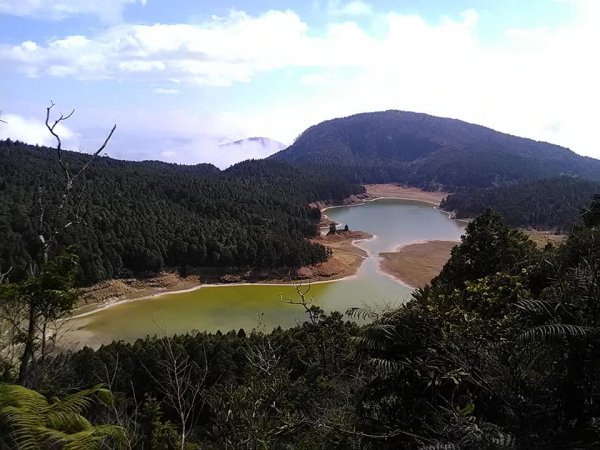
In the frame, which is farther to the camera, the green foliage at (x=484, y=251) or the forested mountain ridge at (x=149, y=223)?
the forested mountain ridge at (x=149, y=223)

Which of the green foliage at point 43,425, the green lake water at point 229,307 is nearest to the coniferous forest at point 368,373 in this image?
the green foliage at point 43,425

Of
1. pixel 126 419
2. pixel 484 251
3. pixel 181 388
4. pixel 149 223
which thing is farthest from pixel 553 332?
pixel 149 223

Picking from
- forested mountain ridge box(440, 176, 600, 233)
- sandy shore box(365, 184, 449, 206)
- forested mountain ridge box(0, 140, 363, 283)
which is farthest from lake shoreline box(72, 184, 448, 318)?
sandy shore box(365, 184, 449, 206)

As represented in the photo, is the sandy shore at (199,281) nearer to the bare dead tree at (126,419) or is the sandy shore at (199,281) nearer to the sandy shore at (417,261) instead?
the sandy shore at (417,261)

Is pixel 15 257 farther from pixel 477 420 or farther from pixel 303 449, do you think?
pixel 477 420

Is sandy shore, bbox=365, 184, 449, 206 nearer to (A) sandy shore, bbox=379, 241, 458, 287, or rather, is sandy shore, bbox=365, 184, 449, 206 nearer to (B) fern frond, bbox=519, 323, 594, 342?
(A) sandy shore, bbox=379, 241, 458, 287

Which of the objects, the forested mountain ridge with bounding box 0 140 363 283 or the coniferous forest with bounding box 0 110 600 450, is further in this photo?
the forested mountain ridge with bounding box 0 140 363 283
